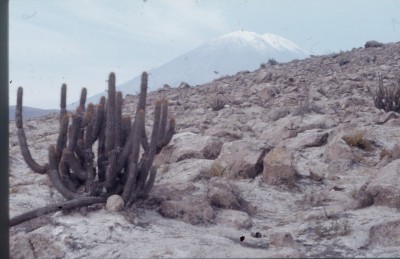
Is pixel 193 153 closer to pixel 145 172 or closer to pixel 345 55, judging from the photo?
pixel 145 172

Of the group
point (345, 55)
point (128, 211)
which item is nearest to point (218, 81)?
point (345, 55)

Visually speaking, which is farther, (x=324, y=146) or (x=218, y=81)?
(x=218, y=81)

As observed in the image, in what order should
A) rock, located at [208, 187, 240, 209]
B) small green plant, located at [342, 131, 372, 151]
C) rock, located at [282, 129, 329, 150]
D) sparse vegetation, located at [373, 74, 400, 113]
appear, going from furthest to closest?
sparse vegetation, located at [373, 74, 400, 113] < rock, located at [282, 129, 329, 150] < small green plant, located at [342, 131, 372, 151] < rock, located at [208, 187, 240, 209]

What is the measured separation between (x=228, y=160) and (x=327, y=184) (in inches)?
48.9

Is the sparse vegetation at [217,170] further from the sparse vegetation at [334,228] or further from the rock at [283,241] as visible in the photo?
the rock at [283,241]

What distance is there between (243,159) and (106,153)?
190cm

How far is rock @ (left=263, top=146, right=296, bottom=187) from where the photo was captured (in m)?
6.36

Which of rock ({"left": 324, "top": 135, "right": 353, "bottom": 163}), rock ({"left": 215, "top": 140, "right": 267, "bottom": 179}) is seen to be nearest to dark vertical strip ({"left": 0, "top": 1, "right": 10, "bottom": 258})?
rock ({"left": 215, "top": 140, "right": 267, "bottom": 179})

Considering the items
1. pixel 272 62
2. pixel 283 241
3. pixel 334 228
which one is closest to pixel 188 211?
pixel 283 241

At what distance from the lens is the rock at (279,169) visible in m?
6.36

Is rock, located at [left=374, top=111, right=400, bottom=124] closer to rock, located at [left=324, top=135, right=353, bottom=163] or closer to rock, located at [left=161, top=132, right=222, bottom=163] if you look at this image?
rock, located at [left=324, top=135, right=353, bottom=163]

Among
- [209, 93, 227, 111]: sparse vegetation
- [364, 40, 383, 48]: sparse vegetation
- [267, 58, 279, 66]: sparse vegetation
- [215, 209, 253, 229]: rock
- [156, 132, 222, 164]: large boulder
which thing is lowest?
[215, 209, 253, 229]: rock

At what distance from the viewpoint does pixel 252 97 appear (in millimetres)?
13219

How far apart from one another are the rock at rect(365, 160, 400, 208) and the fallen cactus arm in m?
Result: 2.12
